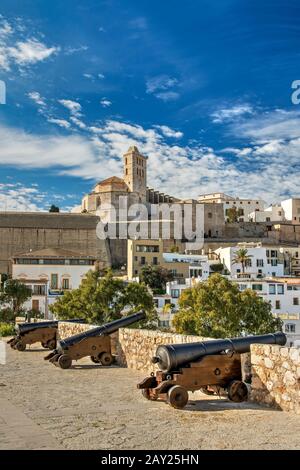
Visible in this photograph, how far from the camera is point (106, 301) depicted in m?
25.3

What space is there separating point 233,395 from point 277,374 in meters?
0.64

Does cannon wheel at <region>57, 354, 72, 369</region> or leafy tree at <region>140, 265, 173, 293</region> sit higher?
leafy tree at <region>140, 265, 173, 293</region>

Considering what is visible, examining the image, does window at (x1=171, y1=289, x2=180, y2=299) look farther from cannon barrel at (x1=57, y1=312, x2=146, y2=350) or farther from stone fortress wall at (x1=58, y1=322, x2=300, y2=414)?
stone fortress wall at (x1=58, y1=322, x2=300, y2=414)

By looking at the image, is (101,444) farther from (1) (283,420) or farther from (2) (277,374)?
(2) (277,374)

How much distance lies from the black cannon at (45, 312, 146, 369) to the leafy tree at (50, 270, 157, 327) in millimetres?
14701

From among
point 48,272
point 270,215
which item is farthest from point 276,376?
point 270,215

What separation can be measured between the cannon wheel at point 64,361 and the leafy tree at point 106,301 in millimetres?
15069

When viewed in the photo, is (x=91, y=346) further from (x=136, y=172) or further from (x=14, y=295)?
(x=136, y=172)

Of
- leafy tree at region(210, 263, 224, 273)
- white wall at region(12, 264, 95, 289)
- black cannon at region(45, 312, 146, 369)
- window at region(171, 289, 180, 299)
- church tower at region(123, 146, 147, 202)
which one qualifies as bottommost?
black cannon at region(45, 312, 146, 369)

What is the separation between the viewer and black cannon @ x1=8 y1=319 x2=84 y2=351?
12969 millimetres

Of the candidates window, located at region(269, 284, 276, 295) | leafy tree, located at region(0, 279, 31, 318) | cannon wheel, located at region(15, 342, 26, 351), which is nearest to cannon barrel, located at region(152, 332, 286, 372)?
cannon wheel, located at region(15, 342, 26, 351)

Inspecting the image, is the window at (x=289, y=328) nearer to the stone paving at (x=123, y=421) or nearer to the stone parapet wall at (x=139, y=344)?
the stone parapet wall at (x=139, y=344)

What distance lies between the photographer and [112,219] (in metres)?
85.6

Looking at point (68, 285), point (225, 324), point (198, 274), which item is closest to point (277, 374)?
point (225, 324)
